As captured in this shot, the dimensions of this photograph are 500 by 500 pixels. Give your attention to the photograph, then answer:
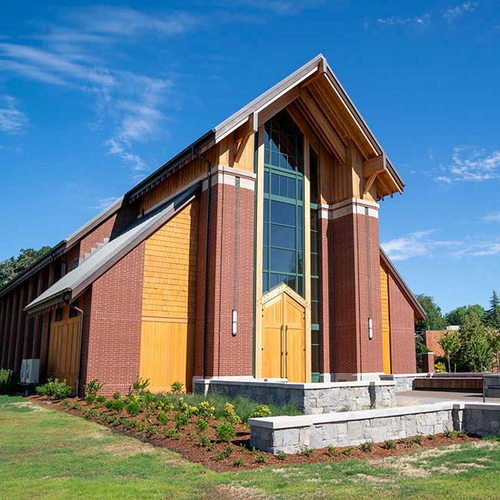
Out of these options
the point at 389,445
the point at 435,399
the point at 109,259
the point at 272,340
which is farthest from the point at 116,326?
the point at 435,399

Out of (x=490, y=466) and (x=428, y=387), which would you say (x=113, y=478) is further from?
(x=428, y=387)

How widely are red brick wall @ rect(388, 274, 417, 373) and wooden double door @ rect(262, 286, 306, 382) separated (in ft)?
17.5

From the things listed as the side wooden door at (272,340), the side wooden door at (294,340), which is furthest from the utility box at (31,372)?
the side wooden door at (294,340)

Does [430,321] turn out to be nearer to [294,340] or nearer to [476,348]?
[476,348]

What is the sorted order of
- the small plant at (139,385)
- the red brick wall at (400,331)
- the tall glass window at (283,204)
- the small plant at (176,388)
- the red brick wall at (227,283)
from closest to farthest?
the small plant at (139,385) → the small plant at (176,388) → the red brick wall at (227,283) → the tall glass window at (283,204) → the red brick wall at (400,331)

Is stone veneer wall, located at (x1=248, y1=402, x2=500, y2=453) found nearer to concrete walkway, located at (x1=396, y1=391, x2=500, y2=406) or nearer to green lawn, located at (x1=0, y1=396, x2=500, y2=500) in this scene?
green lawn, located at (x1=0, y1=396, x2=500, y2=500)

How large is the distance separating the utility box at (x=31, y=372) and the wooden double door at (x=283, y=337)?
8772 mm

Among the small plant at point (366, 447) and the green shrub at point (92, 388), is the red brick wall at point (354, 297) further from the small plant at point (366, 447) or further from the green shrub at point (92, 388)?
the small plant at point (366, 447)

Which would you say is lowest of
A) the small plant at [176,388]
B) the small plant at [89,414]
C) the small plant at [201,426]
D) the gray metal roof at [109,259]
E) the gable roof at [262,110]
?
the small plant at [89,414]

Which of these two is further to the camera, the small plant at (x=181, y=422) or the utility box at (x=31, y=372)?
the utility box at (x=31, y=372)

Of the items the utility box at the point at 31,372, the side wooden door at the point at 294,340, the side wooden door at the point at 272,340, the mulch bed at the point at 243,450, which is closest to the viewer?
the mulch bed at the point at 243,450

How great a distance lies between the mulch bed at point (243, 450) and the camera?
8.72 m

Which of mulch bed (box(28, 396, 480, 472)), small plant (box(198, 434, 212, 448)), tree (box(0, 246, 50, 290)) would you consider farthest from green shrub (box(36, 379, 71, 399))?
tree (box(0, 246, 50, 290))

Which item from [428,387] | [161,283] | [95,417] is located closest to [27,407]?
[95,417]
